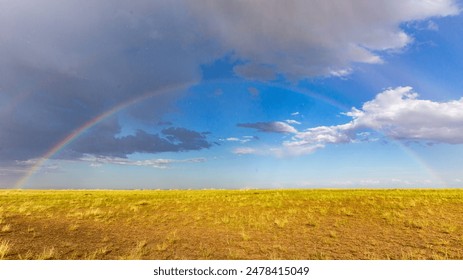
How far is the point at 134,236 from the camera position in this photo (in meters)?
19.6

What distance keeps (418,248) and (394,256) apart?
72.0 inches

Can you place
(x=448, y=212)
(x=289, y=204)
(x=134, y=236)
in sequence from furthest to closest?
(x=289, y=204) < (x=448, y=212) < (x=134, y=236)

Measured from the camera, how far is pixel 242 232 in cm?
2011

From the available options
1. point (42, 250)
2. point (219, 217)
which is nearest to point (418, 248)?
point (219, 217)

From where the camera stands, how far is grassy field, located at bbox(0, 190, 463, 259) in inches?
640

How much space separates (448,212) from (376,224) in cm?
696

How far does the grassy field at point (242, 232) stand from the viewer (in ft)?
53.3

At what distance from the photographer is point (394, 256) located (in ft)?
51.1

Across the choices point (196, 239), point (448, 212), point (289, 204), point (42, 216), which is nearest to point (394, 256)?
point (196, 239)
